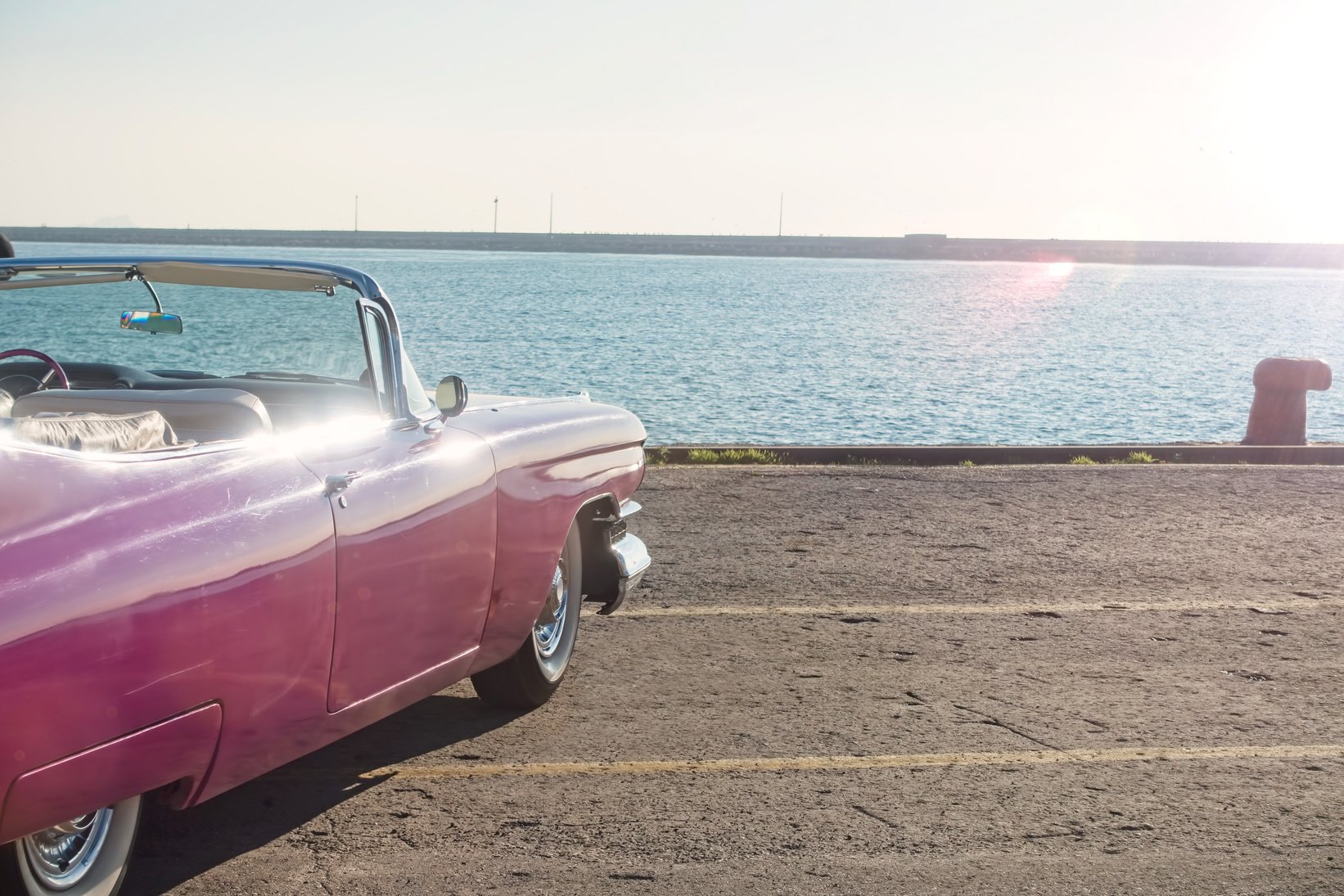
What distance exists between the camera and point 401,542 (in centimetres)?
410

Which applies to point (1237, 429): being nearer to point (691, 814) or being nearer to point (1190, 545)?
point (1190, 545)

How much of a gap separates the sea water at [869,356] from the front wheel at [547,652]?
1445 millimetres

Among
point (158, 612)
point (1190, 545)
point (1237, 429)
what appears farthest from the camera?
point (1237, 429)

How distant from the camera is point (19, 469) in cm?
294

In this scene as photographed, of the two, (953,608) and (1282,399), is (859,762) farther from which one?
(1282,399)

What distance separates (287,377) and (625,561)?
168 centimetres

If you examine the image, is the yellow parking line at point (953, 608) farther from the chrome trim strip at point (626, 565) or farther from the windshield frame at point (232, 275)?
the windshield frame at point (232, 275)

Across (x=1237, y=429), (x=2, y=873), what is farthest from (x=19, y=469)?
(x=1237, y=429)

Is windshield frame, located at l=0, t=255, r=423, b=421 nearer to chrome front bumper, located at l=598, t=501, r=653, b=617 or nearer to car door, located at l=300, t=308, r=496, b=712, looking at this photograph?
car door, located at l=300, t=308, r=496, b=712

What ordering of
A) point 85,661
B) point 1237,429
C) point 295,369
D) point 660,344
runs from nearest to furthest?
point 85,661 → point 295,369 → point 1237,429 → point 660,344


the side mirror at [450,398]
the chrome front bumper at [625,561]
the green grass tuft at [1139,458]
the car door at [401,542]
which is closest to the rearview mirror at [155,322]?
the car door at [401,542]

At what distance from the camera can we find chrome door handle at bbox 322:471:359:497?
3.82 meters

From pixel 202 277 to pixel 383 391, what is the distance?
2.71 feet

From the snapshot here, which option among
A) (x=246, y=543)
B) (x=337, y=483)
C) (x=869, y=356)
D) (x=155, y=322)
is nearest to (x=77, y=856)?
(x=246, y=543)
